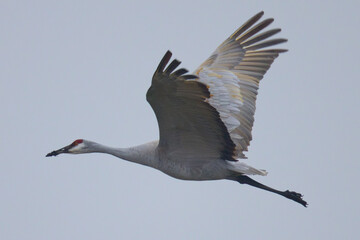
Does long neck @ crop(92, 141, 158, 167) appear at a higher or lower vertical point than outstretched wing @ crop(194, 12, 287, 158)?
lower

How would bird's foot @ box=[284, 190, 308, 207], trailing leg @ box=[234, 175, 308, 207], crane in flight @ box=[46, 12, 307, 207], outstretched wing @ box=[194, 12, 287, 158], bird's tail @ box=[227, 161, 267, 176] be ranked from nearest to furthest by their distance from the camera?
crane in flight @ box=[46, 12, 307, 207] → bird's tail @ box=[227, 161, 267, 176] → outstretched wing @ box=[194, 12, 287, 158] → trailing leg @ box=[234, 175, 308, 207] → bird's foot @ box=[284, 190, 308, 207]

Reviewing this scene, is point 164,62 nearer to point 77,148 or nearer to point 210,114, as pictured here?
point 210,114

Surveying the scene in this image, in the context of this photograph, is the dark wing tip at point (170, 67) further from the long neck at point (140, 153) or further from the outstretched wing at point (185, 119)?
the long neck at point (140, 153)

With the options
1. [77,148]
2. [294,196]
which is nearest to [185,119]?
[77,148]

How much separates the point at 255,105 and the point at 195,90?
3.32 m

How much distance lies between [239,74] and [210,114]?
3220 mm

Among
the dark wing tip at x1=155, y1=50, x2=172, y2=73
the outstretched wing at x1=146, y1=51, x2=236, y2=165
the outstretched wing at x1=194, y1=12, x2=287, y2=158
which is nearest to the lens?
the dark wing tip at x1=155, y1=50, x2=172, y2=73

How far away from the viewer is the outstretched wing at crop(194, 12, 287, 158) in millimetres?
12273

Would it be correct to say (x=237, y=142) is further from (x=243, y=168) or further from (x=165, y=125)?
(x=165, y=125)

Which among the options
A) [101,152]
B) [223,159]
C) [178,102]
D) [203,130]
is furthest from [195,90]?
[101,152]

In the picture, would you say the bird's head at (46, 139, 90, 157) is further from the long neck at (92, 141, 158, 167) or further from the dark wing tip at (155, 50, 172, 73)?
the dark wing tip at (155, 50, 172, 73)

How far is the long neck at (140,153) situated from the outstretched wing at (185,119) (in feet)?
0.82

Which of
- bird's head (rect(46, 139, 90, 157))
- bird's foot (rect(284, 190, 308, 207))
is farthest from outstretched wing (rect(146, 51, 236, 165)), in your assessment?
bird's foot (rect(284, 190, 308, 207))

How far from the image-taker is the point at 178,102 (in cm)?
1031
